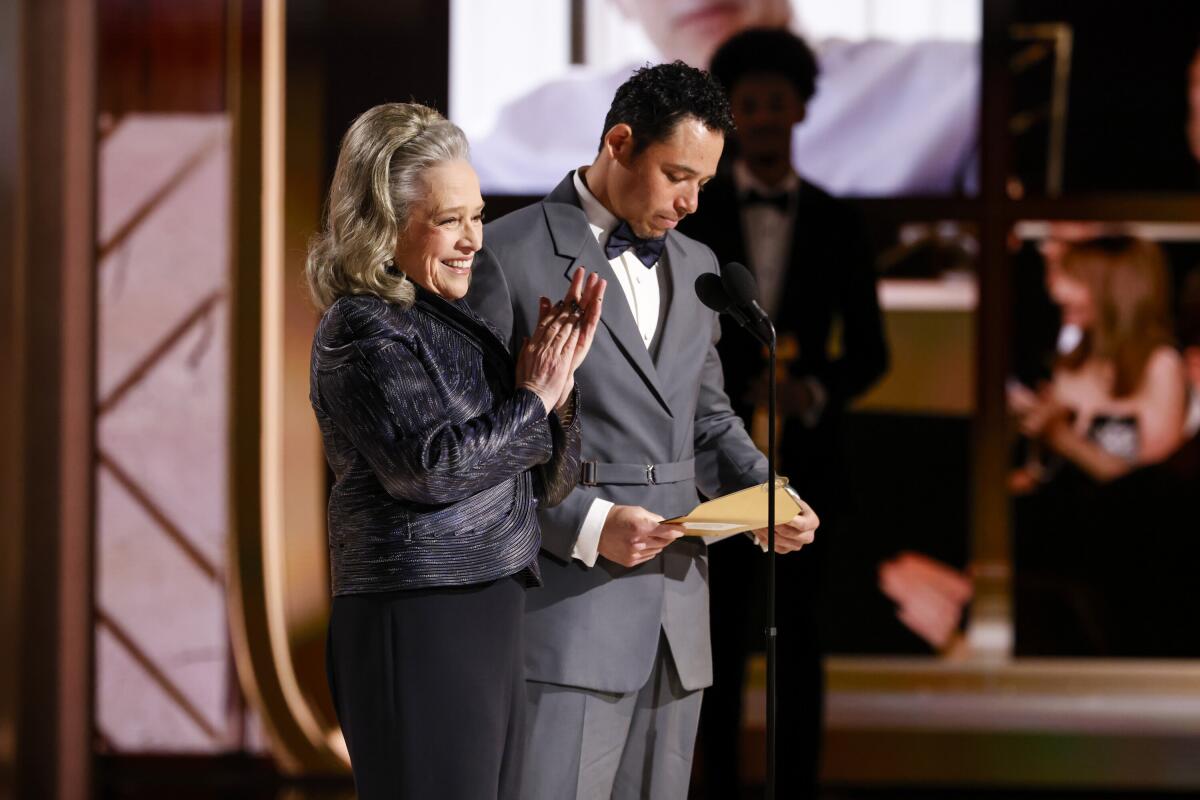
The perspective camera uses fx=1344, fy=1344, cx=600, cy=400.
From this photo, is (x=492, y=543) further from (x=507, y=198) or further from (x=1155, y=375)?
(x=1155, y=375)

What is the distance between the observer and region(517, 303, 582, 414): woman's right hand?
167 centimetres

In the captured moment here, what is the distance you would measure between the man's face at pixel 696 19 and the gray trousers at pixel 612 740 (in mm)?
2255

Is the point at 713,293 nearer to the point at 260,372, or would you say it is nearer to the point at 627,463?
the point at 627,463

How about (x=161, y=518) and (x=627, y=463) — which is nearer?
(x=627, y=463)

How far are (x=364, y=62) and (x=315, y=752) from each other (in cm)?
191

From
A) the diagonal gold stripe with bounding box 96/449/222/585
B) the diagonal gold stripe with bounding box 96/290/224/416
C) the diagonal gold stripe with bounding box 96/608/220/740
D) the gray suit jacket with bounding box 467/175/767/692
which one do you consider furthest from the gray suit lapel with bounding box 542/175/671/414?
the diagonal gold stripe with bounding box 96/608/220/740

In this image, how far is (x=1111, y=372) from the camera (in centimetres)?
382

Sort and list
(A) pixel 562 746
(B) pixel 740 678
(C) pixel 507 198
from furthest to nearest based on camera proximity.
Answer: (C) pixel 507 198
(B) pixel 740 678
(A) pixel 562 746

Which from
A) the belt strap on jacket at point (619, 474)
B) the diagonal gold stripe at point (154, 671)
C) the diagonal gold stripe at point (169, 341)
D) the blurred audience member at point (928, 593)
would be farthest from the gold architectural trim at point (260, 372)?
the belt strap on jacket at point (619, 474)

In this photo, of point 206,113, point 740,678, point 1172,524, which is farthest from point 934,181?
point 206,113

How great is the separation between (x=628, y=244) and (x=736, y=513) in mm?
426

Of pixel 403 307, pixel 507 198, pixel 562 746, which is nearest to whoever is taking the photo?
pixel 403 307

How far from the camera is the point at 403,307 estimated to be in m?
1.62

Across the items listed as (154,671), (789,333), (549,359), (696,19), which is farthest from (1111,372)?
(154,671)
